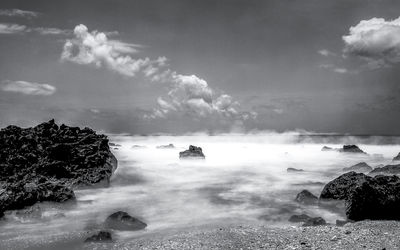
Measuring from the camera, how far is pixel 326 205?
1336 centimetres

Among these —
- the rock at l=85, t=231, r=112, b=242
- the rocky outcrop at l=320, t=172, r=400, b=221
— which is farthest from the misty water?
the rocky outcrop at l=320, t=172, r=400, b=221

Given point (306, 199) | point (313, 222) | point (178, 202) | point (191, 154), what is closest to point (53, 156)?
point (178, 202)

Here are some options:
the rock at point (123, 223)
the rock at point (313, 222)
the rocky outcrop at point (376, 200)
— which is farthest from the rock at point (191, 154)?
the rock at point (313, 222)

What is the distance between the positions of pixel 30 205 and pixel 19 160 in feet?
17.2

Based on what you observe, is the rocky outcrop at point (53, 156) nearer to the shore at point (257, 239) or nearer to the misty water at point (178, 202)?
the misty water at point (178, 202)

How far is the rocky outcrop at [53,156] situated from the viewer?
16359 millimetres

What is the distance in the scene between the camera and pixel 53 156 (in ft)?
55.8

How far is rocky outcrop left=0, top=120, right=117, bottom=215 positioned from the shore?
6.11 m

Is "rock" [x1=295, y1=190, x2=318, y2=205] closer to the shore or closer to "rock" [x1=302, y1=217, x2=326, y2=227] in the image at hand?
"rock" [x1=302, y1=217, x2=326, y2=227]

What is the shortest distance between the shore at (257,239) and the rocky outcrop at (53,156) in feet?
20.0

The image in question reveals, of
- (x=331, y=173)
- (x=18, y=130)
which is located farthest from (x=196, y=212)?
(x=331, y=173)

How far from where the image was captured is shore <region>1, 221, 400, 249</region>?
8.43m

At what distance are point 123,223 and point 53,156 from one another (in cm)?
782

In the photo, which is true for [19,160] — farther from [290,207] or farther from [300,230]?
[300,230]
